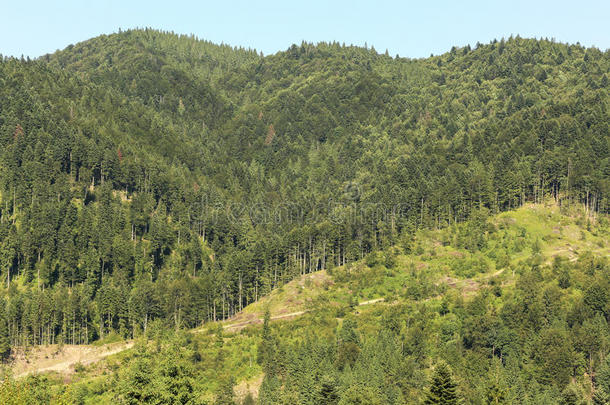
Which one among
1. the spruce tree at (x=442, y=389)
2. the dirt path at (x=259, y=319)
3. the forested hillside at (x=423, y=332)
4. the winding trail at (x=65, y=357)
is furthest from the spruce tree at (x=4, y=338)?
the spruce tree at (x=442, y=389)

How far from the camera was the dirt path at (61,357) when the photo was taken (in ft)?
423

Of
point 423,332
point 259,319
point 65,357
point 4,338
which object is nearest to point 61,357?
point 65,357

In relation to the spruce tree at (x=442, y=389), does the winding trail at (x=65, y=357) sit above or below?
below

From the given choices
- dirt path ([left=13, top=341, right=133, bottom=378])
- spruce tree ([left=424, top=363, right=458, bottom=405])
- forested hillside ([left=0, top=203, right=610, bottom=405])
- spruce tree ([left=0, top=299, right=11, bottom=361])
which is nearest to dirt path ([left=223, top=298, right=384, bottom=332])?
forested hillside ([left=0, top=203, right=610, bottom=405])

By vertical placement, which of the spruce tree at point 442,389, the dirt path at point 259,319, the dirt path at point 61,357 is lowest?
the dirt path at point 61,357

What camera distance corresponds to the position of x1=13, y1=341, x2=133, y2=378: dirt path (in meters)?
129

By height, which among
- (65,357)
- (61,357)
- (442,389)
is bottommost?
(65,357)

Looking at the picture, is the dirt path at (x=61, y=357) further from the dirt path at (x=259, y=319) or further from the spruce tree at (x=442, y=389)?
→ the spruce tree at (x=442, y=389)

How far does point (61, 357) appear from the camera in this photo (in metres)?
135

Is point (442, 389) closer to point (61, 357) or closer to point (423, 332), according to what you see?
point (423, 332)

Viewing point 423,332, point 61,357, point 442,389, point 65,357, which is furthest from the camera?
point 65,357

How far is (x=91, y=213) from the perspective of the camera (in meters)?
173

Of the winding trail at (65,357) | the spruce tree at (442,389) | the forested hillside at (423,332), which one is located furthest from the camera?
the winding trail at (65,357)

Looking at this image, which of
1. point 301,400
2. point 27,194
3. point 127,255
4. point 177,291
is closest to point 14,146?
point 27,194
